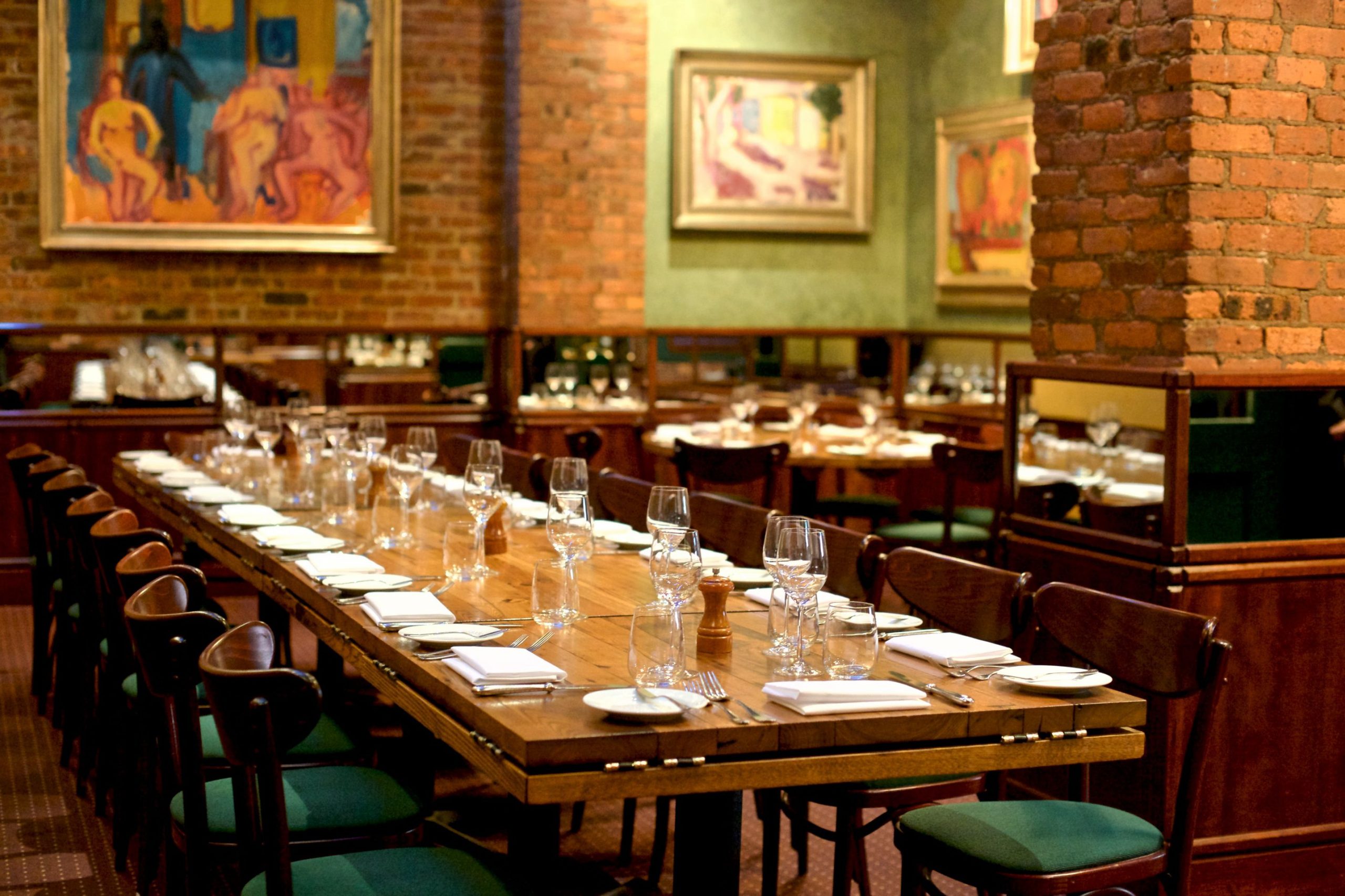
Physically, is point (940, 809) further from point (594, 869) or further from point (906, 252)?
point (906, 252)

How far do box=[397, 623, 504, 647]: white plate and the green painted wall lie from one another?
24.0 ft

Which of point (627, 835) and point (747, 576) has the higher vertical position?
point (747, 576)

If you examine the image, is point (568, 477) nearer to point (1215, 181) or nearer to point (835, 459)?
point (1215, 181)

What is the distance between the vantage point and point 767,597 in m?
3.18

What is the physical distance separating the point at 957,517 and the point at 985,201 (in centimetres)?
314

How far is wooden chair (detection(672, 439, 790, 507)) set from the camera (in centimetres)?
634

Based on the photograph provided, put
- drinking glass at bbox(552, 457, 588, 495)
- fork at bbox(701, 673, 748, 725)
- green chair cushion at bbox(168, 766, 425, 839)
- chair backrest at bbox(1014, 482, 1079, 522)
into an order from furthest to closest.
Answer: chair backrest at bbox(1014, 482, 1079, 522) → drinking glass at bbox(552, 457, 588, 495) → green chair cushion at bbox(168, 766, 425, 839) → fork at bbox(701, 673, 748, 725)

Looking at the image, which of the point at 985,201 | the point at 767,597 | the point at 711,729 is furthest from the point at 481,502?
the point at 985,201

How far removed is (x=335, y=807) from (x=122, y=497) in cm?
573

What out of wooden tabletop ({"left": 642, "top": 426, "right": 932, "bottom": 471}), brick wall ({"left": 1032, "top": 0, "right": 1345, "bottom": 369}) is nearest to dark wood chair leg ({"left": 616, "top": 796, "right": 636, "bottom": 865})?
brick wall ({"left": 1032, "top": 0, "right": 1345, "bottom": 369})

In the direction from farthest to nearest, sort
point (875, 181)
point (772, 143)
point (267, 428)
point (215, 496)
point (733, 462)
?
1. point (875, 181)
2. point (772, 143)
3. point (733, 462)
4. point (267, 428)
5. point (215, 496)

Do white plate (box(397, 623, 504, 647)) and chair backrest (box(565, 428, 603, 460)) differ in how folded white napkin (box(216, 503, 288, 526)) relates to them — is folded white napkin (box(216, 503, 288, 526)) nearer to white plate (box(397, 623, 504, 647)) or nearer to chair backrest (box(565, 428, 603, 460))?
white plate (box(397, 623, 504, 647))

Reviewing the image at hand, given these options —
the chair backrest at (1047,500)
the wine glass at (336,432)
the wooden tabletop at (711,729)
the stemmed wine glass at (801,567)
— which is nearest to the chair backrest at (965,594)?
the wooden tabletop at (711,729)

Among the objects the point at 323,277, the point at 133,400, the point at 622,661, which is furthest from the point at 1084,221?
the point at 323,277
